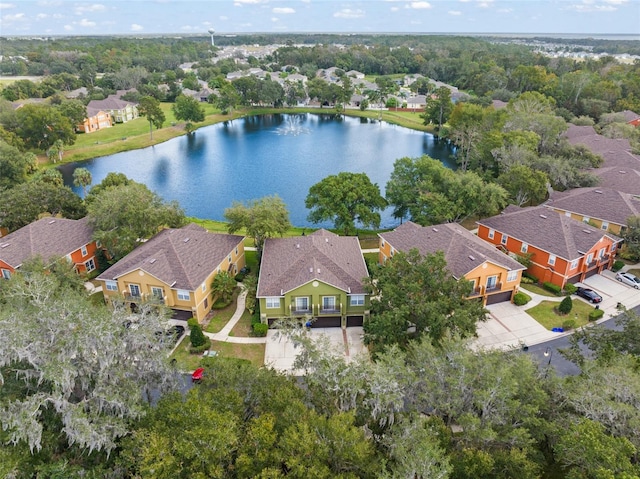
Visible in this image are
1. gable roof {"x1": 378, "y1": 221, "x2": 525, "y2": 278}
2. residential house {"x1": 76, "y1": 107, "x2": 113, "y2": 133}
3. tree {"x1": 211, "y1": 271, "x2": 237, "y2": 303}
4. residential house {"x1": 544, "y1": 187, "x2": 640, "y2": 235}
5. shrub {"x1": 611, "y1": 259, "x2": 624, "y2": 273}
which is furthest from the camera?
residential house {"x1": 76, "y1": 107, "x2": 113, "y2": 133}

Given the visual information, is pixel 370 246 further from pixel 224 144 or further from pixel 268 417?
pixel 224 144

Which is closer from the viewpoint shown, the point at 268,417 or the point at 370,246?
the point at 268,417

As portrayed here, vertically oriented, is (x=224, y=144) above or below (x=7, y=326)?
below

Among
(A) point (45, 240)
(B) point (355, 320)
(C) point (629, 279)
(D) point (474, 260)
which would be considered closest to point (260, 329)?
(B) point (355, 320)

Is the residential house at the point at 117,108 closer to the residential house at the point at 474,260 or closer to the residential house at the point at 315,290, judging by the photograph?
the residential house at the point at 315,290

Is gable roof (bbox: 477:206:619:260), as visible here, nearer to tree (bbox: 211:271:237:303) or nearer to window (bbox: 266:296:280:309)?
window (bbox: 266:296:280:309)

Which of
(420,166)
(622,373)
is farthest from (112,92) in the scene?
(622,373)

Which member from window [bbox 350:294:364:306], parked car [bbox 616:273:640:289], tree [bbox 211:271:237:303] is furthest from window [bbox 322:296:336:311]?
parked car [bbox 616:273:640:289]

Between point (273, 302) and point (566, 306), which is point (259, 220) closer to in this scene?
point (273, 302)
